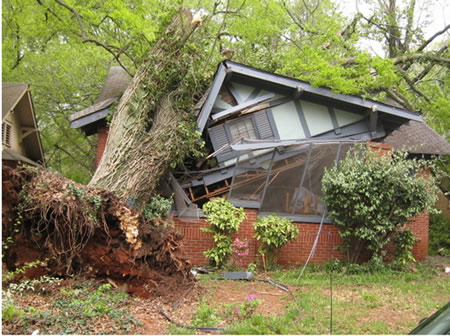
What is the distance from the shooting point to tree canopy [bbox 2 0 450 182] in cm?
1308

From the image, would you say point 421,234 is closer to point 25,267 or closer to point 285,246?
point 285,246

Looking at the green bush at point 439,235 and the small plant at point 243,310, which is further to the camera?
the green bush at point 439,235

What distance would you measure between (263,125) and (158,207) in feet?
12.4

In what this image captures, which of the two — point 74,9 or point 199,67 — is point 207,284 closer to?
point 199,67

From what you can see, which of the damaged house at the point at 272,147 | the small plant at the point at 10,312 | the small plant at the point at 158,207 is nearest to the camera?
the small plant at the point at 10,312

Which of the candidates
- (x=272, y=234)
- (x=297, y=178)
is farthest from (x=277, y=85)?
(x=272, y=234)

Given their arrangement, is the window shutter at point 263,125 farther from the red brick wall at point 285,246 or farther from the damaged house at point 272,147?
the red brick wall at point 285,246

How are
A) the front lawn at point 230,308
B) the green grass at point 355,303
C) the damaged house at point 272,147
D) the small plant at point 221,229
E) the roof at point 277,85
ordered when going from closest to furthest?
the front lawn at point 230,308
the green grass at point 355,303
the small plant at point 221,229
the damaged house at point 272,147
the roof at point 277,85

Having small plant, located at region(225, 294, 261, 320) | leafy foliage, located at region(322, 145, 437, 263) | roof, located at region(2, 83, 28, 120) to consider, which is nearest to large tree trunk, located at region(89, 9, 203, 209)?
small plant, located at region(225, 294, 261, 320)

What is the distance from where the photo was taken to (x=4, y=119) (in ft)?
56.7

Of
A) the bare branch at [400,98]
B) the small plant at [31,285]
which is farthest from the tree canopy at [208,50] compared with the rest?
the small plant at [31,285]

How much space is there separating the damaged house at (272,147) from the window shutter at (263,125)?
3cm

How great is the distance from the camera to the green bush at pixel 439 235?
1656cm

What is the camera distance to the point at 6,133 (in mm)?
17828
